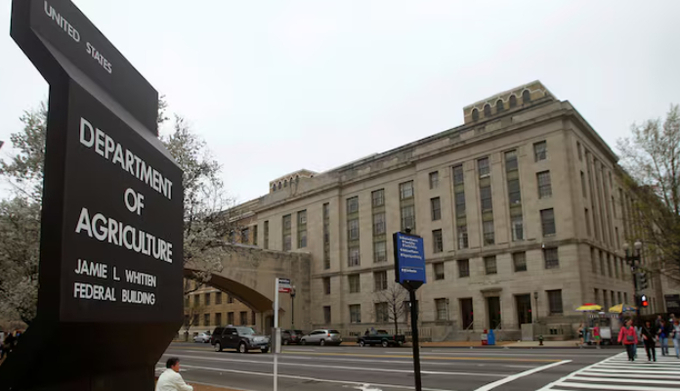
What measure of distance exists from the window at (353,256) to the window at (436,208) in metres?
11.8

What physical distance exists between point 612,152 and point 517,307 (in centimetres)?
2312

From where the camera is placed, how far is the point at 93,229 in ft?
10.7

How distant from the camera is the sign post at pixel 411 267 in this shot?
406 inches

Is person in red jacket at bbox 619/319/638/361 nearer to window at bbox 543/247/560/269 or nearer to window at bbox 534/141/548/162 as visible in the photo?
window at bbox 543/247/560/269

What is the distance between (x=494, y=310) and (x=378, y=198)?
19.3 metres

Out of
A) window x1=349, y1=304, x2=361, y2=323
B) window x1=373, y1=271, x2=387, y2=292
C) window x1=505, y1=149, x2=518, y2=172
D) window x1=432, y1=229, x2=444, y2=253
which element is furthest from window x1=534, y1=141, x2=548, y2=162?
window x1=349, y1=304, x2=361, y2=323

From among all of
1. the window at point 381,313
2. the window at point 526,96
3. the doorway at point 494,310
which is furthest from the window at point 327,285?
the window at point 526,96

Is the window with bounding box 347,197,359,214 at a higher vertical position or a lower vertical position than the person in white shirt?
higher

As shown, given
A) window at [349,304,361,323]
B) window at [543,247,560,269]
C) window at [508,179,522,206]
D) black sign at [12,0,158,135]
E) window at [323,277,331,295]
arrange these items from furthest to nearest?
window at [323,277,331,295]
window at [349,304,361,323]
window at [508,179,522,206]
window at [543,247,560,269]
black sign at [12,0,158,135]

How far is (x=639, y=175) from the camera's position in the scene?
34.8 metres

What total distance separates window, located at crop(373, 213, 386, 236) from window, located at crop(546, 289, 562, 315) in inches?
805

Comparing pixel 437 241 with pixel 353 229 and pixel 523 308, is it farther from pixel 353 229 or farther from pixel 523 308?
pixel 353 229

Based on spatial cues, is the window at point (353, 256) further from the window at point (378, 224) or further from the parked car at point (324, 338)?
the parked car at point (324, 338)

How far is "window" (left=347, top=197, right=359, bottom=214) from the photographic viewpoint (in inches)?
2487
